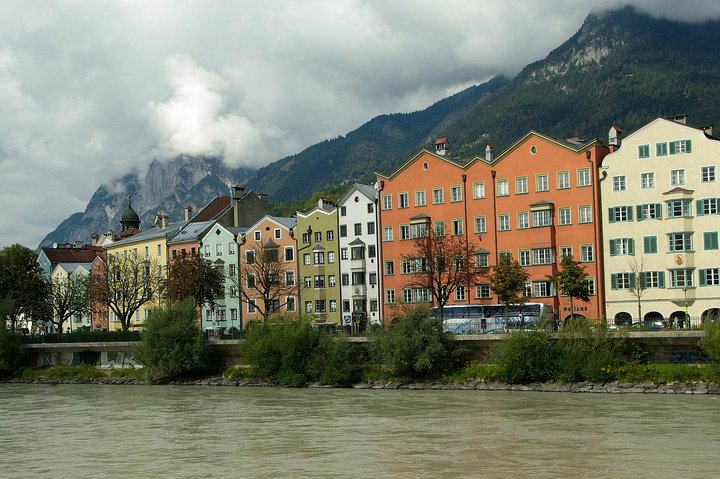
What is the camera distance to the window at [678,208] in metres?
72.5

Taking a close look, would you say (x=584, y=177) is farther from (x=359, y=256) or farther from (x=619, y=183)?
(x=359, y=256)

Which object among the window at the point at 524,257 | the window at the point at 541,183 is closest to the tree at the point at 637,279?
the window at the point at 524,257

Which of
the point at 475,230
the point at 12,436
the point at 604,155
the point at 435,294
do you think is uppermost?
the point at 604,155

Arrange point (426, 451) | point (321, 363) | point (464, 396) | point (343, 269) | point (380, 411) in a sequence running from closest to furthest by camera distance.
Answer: point (426, 451)
point (380, 411)
point (464, 396)
point (321, 363)
point (343, 269)

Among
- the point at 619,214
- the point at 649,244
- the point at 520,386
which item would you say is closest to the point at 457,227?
the point at 619,214

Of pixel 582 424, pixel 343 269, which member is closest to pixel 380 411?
pixel 582 424

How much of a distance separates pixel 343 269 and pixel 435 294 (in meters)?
15.5

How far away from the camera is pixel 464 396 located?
55719mm

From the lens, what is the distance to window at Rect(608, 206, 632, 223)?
7525cm

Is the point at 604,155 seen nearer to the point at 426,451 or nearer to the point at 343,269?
the point at 343,269

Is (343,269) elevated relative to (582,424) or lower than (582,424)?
elevated

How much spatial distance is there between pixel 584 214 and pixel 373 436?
138 ft

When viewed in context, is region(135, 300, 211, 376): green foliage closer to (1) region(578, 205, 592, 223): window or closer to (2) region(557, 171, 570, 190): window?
(2) region(557, 171, 570, 190): window

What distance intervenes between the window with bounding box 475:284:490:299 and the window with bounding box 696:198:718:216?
19273 mm
